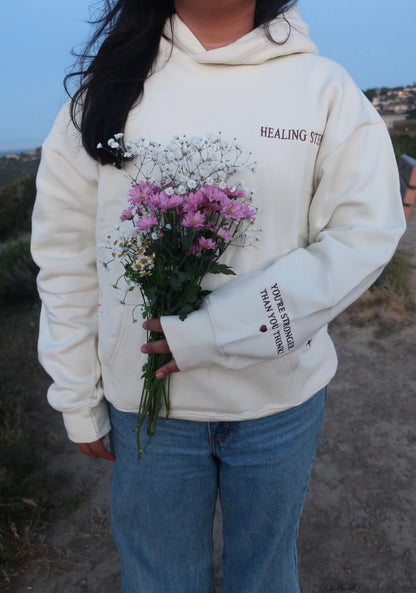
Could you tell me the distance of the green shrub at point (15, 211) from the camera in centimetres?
905

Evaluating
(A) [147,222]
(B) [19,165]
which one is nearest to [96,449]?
(A) [147,222]

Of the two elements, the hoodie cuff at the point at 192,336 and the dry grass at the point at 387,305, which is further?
the dry grass at the point at 387,305

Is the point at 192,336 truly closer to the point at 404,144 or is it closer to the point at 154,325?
the point at 154,325

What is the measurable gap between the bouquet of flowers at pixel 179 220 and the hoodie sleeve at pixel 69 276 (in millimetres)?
295

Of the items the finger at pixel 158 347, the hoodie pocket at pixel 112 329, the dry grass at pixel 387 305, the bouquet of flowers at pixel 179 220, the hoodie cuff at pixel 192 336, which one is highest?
the bouquet of flowers at pixel 179 220

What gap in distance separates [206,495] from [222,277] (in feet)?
2.28

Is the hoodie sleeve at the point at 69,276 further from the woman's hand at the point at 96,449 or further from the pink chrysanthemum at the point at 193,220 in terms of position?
the pink chrysanthemum at the point at 193,220

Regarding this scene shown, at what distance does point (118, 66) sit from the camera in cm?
137

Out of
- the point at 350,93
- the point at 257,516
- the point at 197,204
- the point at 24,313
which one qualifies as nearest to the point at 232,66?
the point at 350,93

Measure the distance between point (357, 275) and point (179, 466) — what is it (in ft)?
2.44

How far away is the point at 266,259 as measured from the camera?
4.27ft

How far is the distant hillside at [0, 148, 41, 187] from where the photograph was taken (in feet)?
45.8

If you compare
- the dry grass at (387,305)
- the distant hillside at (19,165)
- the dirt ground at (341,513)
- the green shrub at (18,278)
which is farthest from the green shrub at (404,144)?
the distant hillside at (19,165)

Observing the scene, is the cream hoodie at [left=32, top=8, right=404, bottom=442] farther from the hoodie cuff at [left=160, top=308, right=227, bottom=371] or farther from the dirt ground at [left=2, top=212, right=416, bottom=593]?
the dirt ground at [left=2, top=212, right=416, bottom=593]
